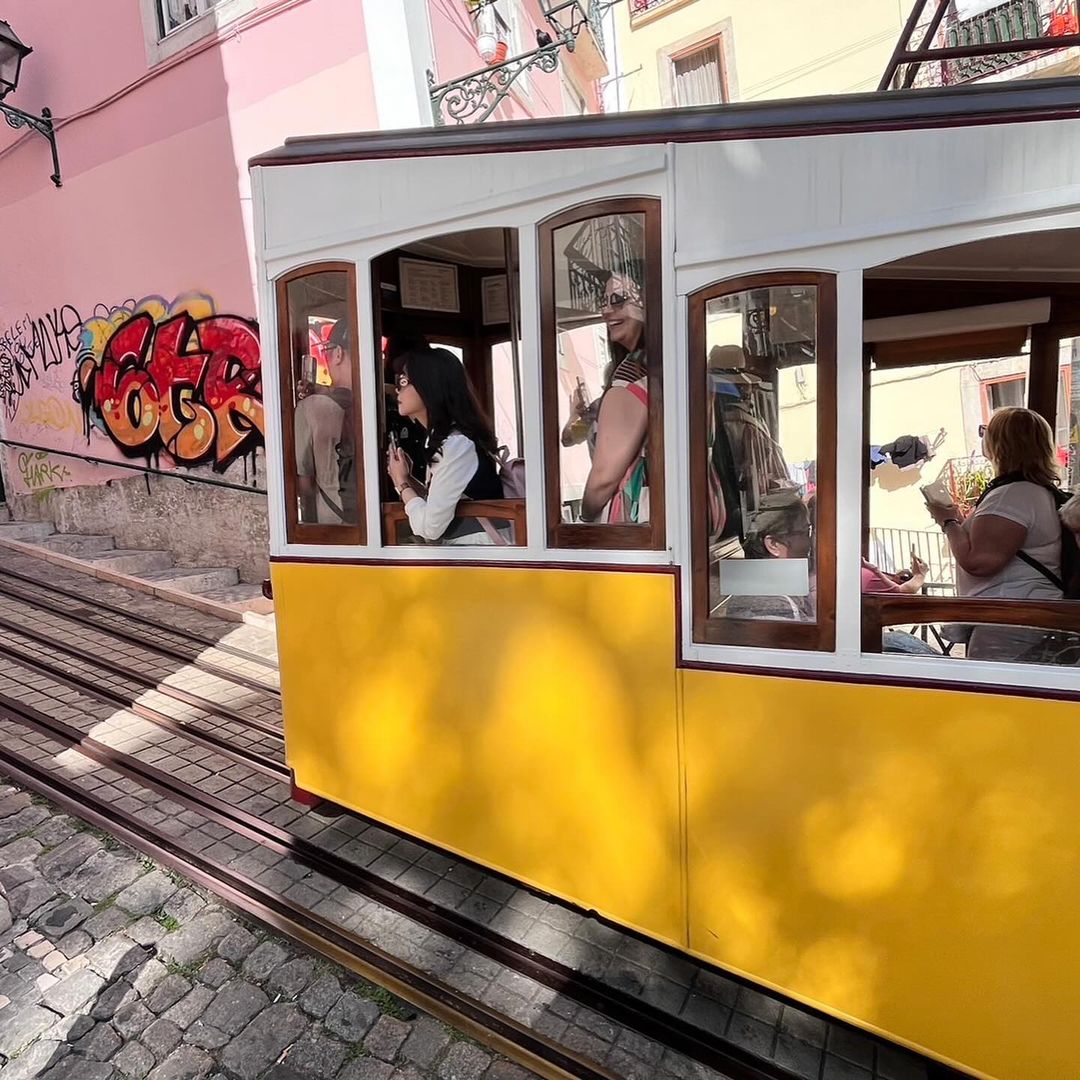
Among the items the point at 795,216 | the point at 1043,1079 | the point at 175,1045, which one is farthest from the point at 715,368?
the point at 175,1045

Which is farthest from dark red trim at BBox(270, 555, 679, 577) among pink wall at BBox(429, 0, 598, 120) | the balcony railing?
the balcony railing

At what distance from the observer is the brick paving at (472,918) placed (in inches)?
89.3

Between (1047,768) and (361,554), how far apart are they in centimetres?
223

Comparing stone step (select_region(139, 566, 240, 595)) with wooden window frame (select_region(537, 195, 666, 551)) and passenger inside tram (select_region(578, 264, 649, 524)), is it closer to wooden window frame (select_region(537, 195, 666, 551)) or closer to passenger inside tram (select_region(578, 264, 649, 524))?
wooden window frame (select_region(537, 195, 666, 551))

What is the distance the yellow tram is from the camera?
178 cm

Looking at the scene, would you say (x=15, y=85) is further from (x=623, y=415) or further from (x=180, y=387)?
(x=623, y=415)

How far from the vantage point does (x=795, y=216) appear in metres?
1.88

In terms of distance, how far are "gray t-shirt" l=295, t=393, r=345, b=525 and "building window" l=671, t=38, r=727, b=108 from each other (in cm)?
1388

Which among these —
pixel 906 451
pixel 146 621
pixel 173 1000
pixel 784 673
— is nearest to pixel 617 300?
pixel 784 673

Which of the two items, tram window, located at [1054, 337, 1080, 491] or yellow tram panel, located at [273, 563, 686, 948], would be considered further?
tram window, located at [1054, 337, 1080, 491]

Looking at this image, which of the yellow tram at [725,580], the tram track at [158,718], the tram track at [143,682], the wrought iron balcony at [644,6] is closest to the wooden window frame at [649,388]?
the yellow tram at [725,580]

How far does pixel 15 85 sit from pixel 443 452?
34.1 feet

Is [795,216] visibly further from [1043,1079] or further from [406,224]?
[1043,1079]

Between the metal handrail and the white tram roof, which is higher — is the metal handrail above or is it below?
below
